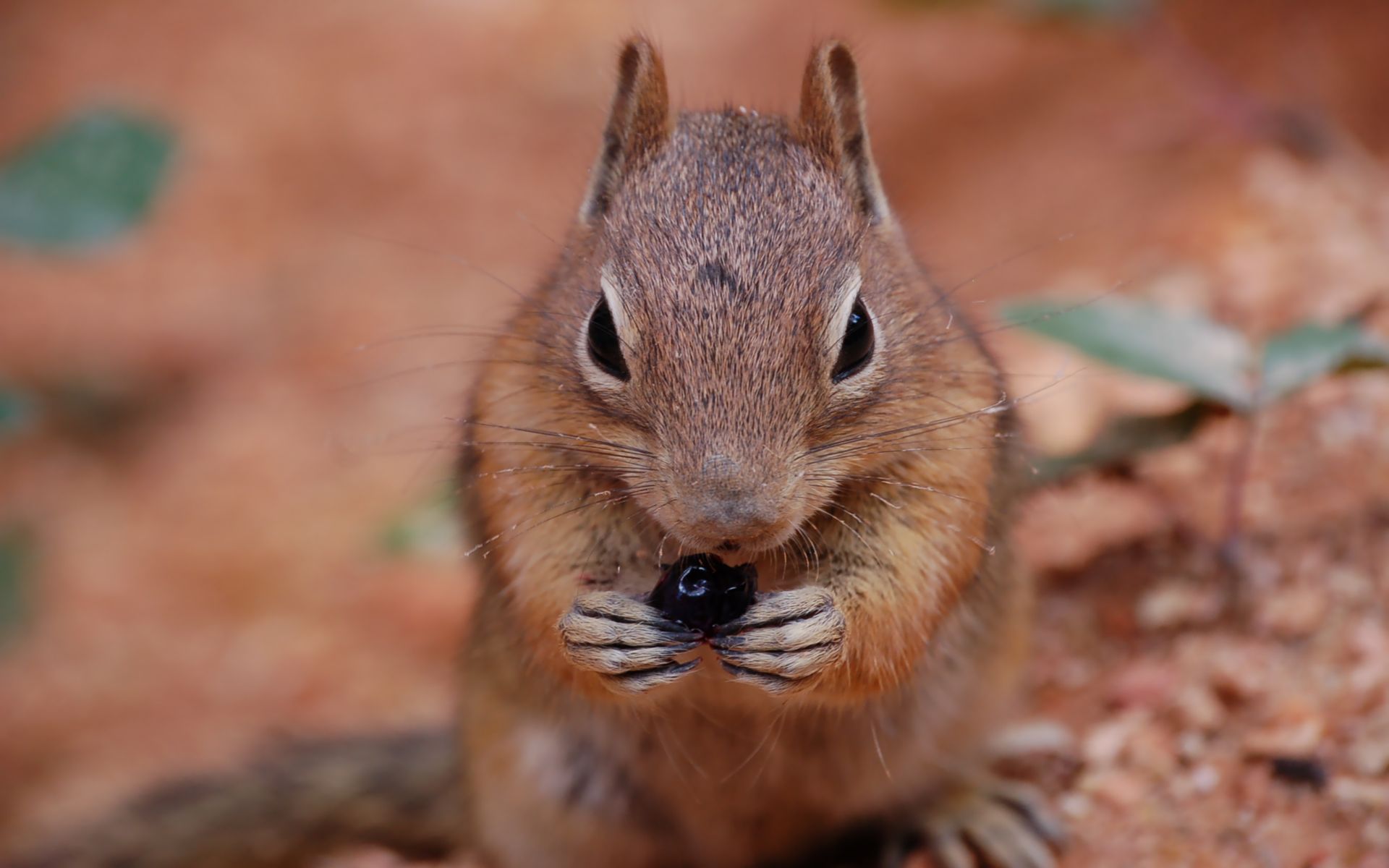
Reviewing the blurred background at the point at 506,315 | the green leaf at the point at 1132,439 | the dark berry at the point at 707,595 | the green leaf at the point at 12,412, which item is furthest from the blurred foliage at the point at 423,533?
the dark berry at the point at 707,595

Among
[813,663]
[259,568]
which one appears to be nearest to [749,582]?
[813,663]

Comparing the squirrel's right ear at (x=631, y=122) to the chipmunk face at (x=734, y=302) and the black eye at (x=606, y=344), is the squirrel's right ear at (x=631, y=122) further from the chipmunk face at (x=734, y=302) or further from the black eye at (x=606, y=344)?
the black eye at (x=606, y=344)

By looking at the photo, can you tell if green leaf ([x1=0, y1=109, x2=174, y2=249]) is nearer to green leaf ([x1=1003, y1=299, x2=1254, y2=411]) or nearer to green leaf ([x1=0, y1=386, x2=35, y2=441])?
green leaf ([x1=0, y1=386, x2=35, y2=441])

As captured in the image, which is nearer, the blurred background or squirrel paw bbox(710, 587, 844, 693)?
squirrel paw bbox(710, 587, 844, 693)

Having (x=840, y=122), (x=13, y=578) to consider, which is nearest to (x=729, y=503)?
(x=840, y=122)

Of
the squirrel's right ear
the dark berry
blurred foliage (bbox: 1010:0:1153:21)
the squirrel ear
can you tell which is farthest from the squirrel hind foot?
blurred foliage (bbox: 1010:0:1153:21)

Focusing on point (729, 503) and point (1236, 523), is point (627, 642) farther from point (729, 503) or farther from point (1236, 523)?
point (1236, 523)
